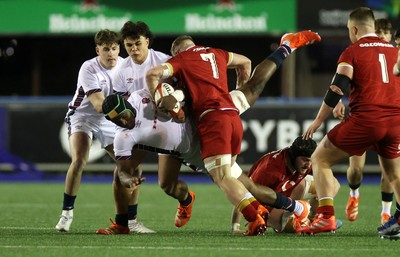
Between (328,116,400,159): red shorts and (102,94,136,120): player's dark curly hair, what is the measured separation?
5.86 ft

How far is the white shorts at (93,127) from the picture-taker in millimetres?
10144

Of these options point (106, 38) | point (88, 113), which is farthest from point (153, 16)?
point (106, 38)

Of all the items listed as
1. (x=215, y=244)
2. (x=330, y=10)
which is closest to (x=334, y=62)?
(x=330, y=10)

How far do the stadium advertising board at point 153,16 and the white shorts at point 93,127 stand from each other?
7567 millimetres

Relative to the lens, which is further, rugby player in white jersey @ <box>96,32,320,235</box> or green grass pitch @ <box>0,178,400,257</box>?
rugby player in white jersey @ <box>96,32,320,235</box>

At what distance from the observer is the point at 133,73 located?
9523 millimetres

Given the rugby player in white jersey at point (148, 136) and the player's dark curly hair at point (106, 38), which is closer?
the rugby player in white jersey at point (148, 136)

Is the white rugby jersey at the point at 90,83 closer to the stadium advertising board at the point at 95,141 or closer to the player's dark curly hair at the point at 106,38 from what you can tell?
the player's dark curly hair at the point at 106,38

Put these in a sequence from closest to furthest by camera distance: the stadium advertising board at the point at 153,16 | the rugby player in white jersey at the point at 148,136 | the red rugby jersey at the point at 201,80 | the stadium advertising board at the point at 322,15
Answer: the rugby player in white jersey at the point at 148,136 → the red rugby jersey at the point at 201,80 → the stadium advertising board at the point at 322,15 → the stadium advertising board at the point at 153,16

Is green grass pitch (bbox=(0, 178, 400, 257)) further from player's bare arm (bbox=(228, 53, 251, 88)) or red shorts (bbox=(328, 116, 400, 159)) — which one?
player's bare arm (bbox=(228, 53, 251, 88))

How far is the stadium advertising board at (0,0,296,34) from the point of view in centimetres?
1753

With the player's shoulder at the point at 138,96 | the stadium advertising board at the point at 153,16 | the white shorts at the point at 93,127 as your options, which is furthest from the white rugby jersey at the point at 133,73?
the stadium advertising board at the point at 153,16

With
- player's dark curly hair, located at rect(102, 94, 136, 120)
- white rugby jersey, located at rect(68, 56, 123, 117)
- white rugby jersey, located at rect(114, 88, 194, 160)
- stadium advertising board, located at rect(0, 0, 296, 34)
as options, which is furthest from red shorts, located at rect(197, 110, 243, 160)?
stadium advertising board, located at rect(0, 0, 296, 34)

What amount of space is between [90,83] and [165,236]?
168cm
